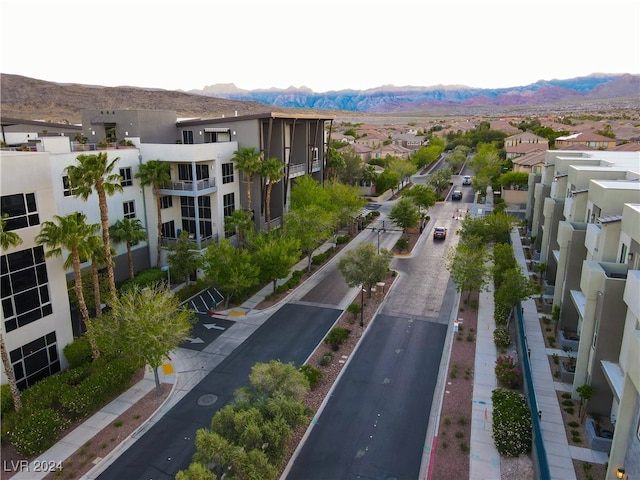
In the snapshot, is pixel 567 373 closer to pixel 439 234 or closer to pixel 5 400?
pixel 5 400

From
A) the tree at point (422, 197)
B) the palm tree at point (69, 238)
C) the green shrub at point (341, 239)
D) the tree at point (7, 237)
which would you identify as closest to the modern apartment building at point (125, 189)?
the palm tree at point (69, 238)

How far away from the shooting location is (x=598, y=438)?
703 inches

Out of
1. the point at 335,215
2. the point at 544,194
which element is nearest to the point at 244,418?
the point at 335,215

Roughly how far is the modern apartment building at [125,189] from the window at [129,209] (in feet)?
0.24

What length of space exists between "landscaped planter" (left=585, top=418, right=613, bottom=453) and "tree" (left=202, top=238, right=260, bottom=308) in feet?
65.1

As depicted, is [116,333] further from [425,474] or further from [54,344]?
[425,474]

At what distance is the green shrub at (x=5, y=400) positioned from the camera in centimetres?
1928

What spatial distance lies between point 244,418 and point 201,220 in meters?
26.3

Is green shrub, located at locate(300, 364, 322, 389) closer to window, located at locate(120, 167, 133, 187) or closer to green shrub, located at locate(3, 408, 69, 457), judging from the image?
green shrub, located at locate(3, 408, 69, 457)

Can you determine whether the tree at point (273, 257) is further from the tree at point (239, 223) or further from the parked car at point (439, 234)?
the parked car at point (439, 234)

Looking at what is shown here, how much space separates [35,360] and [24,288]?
3.71 metres

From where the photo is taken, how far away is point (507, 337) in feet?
85.1

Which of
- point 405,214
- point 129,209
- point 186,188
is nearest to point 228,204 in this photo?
point 186,188

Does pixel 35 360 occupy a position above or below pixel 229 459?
below
